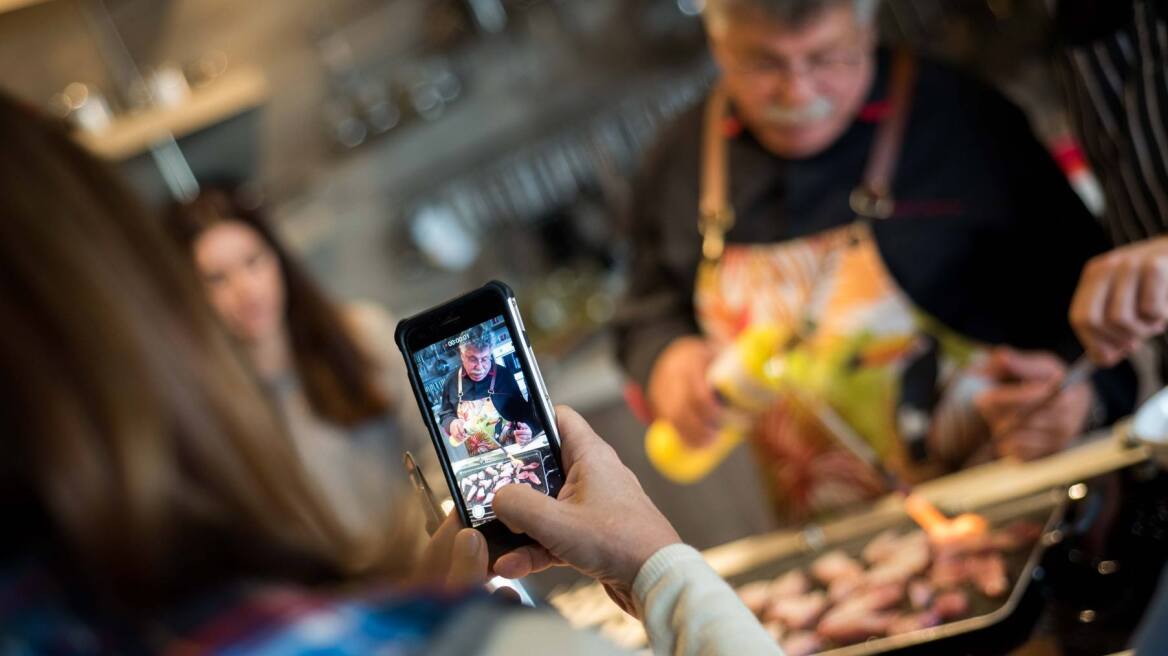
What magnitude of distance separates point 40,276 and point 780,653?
42 centimetres

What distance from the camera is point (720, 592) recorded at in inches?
24.1

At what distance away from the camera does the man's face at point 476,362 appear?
0.62m

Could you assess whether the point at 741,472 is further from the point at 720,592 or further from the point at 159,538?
the point at 159,538

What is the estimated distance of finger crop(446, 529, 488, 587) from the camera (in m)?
0.59

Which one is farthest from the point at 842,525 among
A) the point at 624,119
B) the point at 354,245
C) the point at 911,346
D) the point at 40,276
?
the point at 354,245

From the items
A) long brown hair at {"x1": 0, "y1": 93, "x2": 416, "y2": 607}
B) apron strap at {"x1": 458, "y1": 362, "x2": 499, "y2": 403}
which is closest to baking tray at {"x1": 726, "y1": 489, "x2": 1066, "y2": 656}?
apron strap at {"x1": 458, "y1": 362, "x2": 499, "y2": 403}

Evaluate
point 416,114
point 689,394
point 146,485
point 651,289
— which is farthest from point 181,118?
point 146,485

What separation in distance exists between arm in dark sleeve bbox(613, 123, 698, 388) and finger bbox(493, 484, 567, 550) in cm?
97

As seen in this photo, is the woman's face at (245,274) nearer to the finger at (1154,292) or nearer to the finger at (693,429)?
the finger at (693,429)

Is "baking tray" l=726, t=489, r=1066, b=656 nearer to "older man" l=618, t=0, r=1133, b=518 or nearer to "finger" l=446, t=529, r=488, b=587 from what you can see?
"older man" l=618, t=0, r=1133, b=518

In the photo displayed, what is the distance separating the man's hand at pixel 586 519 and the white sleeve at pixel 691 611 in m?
0.01

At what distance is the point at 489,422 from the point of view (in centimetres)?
62

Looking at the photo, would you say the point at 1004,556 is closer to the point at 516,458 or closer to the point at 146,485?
the point at 516,458

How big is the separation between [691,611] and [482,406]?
0.54 feet
